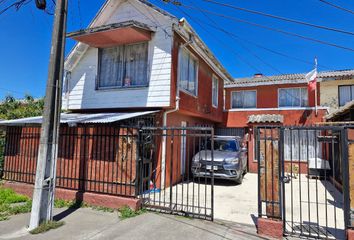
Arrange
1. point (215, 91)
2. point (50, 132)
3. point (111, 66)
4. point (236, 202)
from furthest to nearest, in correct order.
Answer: point (215, 91), point (111, 66), point (236, 202), point (50, 132)

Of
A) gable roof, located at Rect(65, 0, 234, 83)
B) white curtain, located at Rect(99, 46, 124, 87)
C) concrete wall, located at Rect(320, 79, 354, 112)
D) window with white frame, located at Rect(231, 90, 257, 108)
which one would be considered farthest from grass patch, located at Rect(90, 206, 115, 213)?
concrete wall, located at Rect(320, 79, 354, 112)

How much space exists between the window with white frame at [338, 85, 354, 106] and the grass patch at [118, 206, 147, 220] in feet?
53.4

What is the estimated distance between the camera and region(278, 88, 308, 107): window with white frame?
16.4 m

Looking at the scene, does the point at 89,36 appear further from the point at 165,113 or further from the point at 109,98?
the point at 165,113

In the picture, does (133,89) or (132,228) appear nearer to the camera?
(132,228)

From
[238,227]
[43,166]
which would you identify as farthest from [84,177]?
[238,227]

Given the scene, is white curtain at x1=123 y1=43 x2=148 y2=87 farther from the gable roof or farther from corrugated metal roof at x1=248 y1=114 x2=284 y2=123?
corrugated metal roof at x1=248 y1=114 x2=284 y2=123

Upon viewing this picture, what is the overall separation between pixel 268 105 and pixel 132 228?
1402 centimetres

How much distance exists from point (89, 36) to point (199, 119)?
7187mm

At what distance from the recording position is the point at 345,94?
1680cm

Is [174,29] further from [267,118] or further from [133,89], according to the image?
[267,118]

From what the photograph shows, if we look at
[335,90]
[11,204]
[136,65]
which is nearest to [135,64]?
[136,65]

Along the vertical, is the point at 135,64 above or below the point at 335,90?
below

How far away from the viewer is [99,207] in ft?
23.6
